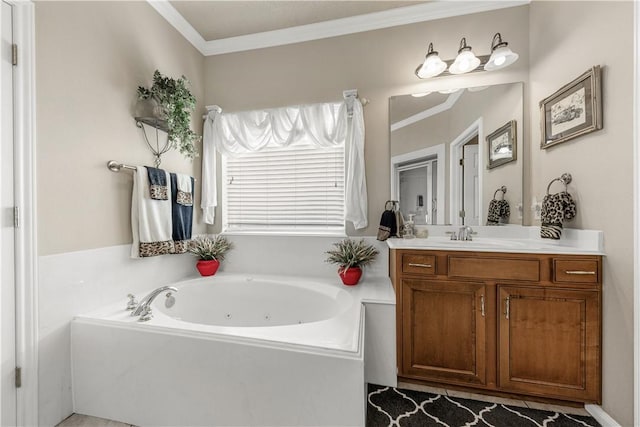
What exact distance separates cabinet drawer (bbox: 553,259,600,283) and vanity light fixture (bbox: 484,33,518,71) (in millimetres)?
1365

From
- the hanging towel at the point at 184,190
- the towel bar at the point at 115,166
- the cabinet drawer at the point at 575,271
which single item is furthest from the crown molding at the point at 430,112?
the towel bar at the point at 115,166

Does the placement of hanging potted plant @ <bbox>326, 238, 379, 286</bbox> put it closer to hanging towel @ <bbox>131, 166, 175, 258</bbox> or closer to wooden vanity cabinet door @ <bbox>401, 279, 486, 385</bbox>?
wooden vanity cabinet door @ <bbox>401, 279, 486, 385</bbox>

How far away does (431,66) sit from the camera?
200 cm

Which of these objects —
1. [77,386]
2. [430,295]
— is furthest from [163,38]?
[430,295]

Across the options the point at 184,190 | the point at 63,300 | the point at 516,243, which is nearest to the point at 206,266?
the point at 184,190

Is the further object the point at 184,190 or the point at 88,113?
the point at 184,190

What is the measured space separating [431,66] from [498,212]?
121cm

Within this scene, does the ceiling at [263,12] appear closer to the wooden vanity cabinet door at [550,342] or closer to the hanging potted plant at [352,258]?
the hanging potted plant at [352,258]

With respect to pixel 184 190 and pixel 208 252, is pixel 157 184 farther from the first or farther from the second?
pixel 208 252

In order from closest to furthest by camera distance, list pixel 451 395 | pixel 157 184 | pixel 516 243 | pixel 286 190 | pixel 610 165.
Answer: pixel 610 165
pixel 451 395
pixel 516 243
pixel 157 184
pixel 286 190

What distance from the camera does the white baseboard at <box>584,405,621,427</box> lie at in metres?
1.38

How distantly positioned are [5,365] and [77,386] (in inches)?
14.5

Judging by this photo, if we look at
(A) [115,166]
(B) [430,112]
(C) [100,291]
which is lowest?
(C) [100,291]

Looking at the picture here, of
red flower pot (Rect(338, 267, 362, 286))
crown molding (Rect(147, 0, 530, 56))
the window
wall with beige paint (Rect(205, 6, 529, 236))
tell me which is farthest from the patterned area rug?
crown molding (Rect(147, 0, 530, 56))
